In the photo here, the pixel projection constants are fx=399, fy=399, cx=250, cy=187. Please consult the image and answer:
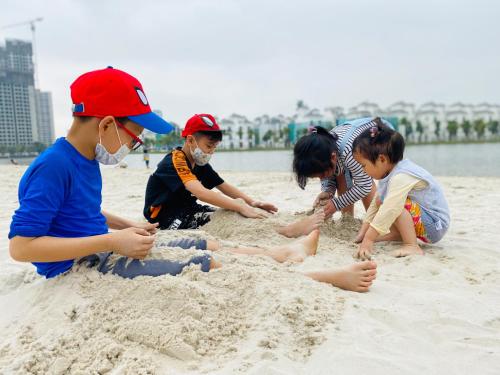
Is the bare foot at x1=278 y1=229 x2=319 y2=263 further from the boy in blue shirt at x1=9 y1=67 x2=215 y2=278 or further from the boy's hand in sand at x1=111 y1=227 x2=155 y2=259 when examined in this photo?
the boy's hand in sand at x1=111 y1=227 x2=155 y2=259

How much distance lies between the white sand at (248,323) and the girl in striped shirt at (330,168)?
42.3 inches

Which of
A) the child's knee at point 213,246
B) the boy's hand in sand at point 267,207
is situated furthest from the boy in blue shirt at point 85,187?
the boy's hand in sand at point 267,207

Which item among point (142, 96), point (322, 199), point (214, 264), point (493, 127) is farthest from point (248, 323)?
point (493, 127)

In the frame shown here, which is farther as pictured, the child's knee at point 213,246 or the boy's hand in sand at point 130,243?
the child's knee at point 213,246

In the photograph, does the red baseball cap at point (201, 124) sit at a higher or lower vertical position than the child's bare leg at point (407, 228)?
higher

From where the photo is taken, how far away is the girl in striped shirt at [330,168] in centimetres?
329

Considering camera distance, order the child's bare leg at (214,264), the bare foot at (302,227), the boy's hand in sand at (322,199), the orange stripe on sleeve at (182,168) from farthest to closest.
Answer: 1. the boy's hand in sand at (322,199)
2. the orange stripe on sleeve at (182,168)
3. the bare foot at (302,227)
4. the child's bare leg at (214,264)

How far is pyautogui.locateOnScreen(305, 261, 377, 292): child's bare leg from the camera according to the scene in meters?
2.10

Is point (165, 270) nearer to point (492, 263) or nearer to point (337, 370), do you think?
point (337, 370)

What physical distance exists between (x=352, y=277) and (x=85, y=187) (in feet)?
4.77

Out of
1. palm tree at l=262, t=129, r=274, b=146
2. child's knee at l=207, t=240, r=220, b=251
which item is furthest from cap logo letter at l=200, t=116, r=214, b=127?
palm tree at l=262, t=129, r=274, b=146

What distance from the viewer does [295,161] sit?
336 cm

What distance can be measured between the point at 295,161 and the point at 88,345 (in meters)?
2.21

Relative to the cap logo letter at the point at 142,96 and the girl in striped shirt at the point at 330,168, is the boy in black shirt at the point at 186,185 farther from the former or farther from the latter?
the cap logo letter at the point at 142,96
